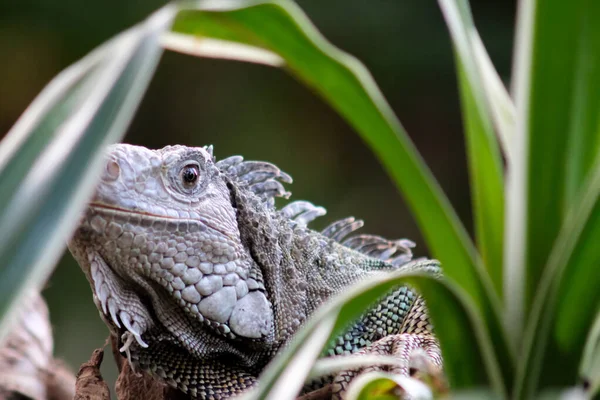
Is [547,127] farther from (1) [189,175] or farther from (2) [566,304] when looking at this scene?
(1) [189,175]

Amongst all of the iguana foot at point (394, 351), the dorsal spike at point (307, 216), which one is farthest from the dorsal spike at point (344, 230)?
the iguana foot at point (394, 351)

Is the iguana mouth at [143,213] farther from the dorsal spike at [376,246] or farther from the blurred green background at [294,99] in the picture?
the blurred green background at [294,99]

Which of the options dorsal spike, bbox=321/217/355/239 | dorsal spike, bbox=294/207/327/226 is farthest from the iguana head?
dorsal spike, bbox=321/217/355/239

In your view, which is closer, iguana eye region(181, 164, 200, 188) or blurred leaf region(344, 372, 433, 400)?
blurred leaf region(344, 372, 433, 400)

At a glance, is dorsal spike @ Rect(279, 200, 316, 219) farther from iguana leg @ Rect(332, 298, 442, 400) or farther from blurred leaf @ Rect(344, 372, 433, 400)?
blurred leaf @ Rect(344, 372, 433, 400)

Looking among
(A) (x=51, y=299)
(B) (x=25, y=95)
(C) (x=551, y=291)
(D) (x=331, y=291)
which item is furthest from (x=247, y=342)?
(B) (x=25, y=95)
